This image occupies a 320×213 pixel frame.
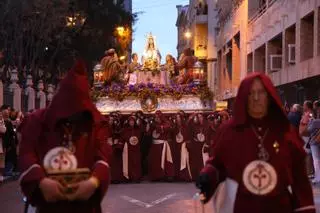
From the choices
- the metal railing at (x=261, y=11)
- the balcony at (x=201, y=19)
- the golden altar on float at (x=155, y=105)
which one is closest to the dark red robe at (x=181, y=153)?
the golden altar on float at (x=155, y=105)

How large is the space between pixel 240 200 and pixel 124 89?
56.3 ft

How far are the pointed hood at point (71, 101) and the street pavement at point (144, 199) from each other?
541 cm

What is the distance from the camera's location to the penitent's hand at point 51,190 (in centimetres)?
538

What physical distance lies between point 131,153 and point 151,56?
934 centimetres

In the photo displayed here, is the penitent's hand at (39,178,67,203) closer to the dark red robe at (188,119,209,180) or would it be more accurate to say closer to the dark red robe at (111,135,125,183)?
the dark red robe at (111,135,125,183)

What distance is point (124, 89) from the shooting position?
74.2 feet

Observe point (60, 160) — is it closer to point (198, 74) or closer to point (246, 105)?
point (246, 105)

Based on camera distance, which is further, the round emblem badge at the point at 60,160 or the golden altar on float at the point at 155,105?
the golden altar on float at the point at 155,105

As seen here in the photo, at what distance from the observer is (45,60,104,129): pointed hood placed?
563cm

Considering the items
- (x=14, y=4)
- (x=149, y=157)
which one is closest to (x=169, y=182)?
(x=149, y=157)

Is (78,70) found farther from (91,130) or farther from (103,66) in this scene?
(103,66)

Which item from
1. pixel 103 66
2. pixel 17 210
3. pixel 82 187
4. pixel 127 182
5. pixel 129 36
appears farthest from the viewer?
pixel 129 36

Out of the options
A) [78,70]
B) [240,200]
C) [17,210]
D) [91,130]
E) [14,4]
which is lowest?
[17,210]

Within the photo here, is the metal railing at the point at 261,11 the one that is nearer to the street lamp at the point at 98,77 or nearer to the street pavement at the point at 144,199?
the street lamp at the point at 98,77
